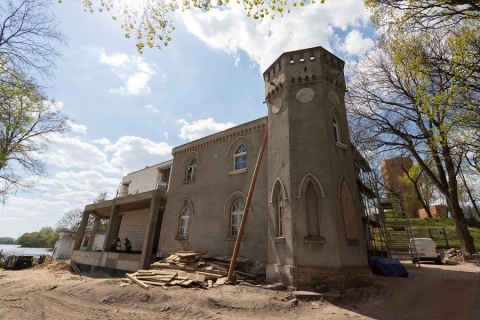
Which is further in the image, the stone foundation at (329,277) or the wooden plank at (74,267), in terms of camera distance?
the wooden plank at (74,267)

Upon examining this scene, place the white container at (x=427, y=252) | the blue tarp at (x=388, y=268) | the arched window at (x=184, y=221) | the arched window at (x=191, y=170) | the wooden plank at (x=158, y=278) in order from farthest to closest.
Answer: the arched window at (x=191, y=170)
the arched window at (x=184, y=221)
the white container at (x=427, y=252)
the blue tarp at (x=388, y=268)
the wooden plank at (x=158, y=278)

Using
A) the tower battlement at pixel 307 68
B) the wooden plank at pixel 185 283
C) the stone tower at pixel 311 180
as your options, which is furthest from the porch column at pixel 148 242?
the tower battlement at pixel 307 68

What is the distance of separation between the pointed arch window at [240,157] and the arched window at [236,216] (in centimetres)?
200

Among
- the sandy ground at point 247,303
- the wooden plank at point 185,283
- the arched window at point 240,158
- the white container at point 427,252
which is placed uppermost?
the arched window at point 240,158

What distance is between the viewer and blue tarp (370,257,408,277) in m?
11.1

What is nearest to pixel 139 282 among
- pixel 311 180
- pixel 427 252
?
pixel 311 180

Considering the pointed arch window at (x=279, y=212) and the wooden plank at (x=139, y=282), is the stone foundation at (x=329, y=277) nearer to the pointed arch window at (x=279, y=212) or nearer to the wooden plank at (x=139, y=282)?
the pointed arch window at (x=279, y=212)

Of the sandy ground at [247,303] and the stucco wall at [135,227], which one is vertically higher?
the stucco wall at [135,227]

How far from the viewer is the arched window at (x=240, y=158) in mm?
14541

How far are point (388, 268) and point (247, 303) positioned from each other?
24.3ft

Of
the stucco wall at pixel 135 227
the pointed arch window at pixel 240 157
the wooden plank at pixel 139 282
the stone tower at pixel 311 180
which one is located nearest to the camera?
the stone tower at pixel 311 180

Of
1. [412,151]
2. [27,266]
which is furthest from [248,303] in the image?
[27,266]

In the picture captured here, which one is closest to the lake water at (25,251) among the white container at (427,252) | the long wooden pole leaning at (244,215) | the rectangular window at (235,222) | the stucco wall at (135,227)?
the stucco wall at (135,227)

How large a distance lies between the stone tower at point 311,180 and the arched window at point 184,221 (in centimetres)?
711
